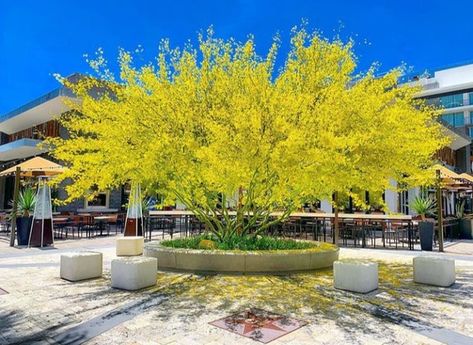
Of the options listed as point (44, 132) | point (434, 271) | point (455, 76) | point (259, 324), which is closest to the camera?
point (259, 324)

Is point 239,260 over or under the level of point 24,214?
under

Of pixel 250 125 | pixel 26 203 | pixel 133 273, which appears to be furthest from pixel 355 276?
pixel 26 203

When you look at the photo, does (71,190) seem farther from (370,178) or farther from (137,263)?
(370,178)

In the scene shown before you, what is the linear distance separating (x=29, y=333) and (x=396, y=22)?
20.2 m

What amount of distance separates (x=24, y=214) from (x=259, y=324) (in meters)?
11.4

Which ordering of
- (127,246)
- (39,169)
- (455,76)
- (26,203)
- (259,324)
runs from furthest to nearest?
(455,76), (39,169), (26,203), (127,246), (259,324)

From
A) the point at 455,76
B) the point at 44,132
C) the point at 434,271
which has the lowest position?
the point at 434,271

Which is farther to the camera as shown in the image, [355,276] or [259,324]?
[355,276]

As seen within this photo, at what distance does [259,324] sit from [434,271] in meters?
4.17

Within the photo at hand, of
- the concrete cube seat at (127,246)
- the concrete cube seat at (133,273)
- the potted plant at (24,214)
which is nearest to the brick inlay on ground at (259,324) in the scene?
the concrete cube seat at (133,273)

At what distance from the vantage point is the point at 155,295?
6.49 meters

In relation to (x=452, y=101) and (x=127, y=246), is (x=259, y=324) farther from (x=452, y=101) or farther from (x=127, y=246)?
(x=452, y=101)

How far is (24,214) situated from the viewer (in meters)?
13.6

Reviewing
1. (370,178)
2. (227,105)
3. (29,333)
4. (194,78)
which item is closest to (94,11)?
(194,78)
